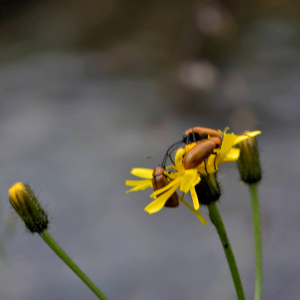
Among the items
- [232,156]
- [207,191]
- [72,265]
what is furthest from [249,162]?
[72,265]

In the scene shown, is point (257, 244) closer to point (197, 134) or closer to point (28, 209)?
point (197, 134)

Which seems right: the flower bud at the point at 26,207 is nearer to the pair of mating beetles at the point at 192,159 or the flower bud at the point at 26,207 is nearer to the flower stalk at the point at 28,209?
the flower stalk at the point at 28,209

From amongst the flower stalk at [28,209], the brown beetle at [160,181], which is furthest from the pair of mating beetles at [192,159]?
the flower stalk at [28,209]

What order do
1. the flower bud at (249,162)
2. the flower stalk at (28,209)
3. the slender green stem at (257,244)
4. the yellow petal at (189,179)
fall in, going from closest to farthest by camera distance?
the yellow petal at (189,179) < the slender green stem at (257,244) < the flower stalk at (28,209) < the flower bud at (249,162)

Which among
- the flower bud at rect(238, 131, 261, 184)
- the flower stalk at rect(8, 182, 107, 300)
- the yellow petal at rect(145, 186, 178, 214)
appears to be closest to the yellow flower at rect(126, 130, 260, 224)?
the yellow petal at rect(145, 186, 178, 214)

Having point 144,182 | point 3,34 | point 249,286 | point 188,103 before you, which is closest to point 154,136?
point 188,103

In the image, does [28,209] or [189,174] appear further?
[28,209]
